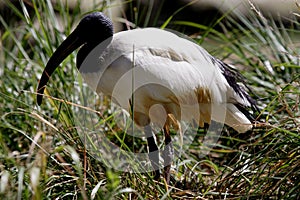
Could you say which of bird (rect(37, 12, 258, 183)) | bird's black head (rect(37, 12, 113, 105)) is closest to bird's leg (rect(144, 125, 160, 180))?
bird (rect(37, 12, 258, 183))

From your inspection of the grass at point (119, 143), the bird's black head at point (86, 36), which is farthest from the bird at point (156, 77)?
the grass at point (119, 143)

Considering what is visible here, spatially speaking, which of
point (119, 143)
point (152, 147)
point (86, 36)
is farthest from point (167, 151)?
point (86, 36)

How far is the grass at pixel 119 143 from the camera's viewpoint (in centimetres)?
199

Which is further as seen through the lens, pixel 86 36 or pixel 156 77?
pixel 86 36

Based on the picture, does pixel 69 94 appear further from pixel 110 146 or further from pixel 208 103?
pixel 208 103

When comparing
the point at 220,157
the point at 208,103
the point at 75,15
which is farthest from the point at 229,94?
the point at 75,15

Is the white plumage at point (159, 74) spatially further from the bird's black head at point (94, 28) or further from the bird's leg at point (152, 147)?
the bird's leg at point (152, 147)

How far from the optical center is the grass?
199cm

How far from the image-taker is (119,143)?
9.46 ft

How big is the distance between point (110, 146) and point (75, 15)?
3.09 ft

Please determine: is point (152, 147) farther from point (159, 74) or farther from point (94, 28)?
point (94, 28)

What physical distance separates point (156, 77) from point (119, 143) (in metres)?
0.69

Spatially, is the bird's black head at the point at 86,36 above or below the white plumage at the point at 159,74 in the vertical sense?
above

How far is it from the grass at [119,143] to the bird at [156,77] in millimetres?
119
